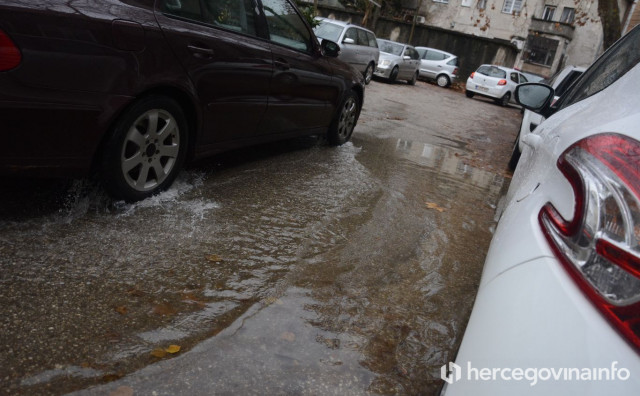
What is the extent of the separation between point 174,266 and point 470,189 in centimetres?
413

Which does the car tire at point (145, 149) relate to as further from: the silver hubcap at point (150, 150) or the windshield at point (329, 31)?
the windshield at point (329, 31)

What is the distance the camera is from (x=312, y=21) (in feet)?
46.0

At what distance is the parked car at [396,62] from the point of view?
19.3 metres

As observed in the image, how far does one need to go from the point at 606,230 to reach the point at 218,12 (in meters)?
3.49

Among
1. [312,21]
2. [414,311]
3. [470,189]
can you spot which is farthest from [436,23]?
[414,311]

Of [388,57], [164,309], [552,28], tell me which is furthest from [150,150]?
[552,28]

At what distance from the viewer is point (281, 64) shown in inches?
186

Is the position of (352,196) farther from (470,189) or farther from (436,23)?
(436,23)

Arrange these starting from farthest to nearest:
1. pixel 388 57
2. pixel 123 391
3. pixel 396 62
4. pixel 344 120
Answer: pixel 396 62
pixel 388 57
pixel 344 120
pixel 123 391

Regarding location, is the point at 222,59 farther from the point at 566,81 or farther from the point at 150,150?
the point at 566,81

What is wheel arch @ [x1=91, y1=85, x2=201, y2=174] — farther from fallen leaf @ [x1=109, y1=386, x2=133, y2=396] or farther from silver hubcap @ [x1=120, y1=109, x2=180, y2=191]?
fallen leaf @ [x1=109, y1=386, x2=133, y2=396]

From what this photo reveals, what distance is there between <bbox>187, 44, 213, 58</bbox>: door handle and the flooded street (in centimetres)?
105

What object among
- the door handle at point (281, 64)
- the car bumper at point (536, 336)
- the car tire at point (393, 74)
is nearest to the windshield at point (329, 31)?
the car tire at point (393, 74)

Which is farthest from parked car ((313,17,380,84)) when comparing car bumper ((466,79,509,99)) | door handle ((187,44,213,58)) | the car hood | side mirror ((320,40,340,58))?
door handle ((187,44,213,58))
